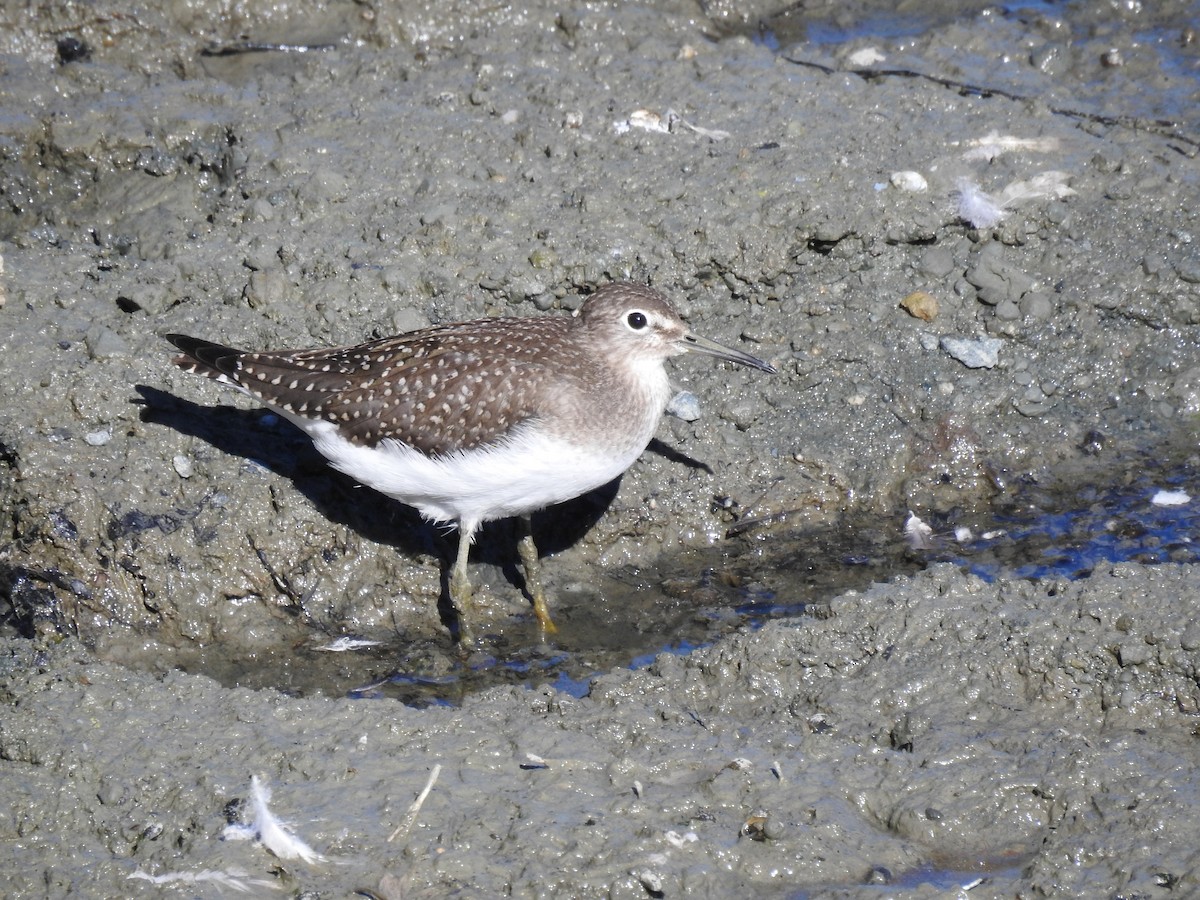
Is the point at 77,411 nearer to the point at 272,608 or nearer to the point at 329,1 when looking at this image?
the point at 272,608

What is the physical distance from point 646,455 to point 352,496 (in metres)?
1.80

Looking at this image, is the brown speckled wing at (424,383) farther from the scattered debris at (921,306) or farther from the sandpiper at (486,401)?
the scattered debris at (921,306)

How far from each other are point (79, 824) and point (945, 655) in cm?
397

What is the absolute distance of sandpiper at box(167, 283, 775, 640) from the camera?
6.59 meters

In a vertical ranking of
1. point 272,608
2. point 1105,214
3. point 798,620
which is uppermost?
point 1105,214

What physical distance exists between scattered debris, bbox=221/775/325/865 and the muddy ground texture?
0.05 metres

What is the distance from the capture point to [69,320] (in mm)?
7820

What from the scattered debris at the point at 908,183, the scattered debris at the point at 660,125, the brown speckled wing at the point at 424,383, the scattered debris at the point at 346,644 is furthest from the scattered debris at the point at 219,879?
the scattered debris at the point at 908,183

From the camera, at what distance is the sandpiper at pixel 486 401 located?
6594 millimetres

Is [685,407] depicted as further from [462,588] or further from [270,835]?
[270,835]

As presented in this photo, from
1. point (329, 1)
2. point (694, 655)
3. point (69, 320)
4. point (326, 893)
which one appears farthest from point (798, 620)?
point (329, 1)

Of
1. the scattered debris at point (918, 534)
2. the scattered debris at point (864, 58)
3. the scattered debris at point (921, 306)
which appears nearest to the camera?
the scattered debris at point (918, 534)

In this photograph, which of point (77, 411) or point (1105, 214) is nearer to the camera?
point (77, 411)

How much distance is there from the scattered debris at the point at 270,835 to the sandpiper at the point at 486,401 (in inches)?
82.7
